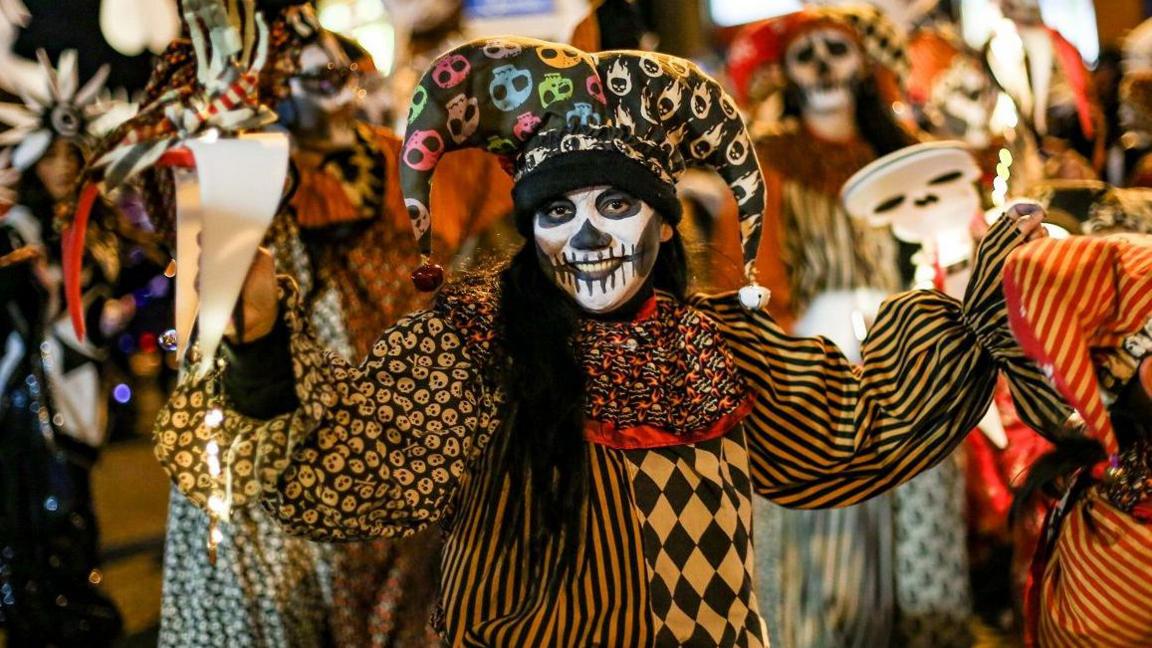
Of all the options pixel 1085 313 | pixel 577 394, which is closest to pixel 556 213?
pixel 577 394

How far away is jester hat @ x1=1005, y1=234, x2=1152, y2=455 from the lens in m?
2.04

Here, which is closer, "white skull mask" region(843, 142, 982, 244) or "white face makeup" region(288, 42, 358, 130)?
"white skull mask" region(843, 142, 982, 244)

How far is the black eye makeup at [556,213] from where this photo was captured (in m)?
2.18

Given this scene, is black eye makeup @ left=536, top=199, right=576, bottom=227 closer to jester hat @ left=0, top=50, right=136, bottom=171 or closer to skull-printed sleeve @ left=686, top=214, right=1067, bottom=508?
skull-printed sleeve @ left=686, top=214, right=1067, bottom=508

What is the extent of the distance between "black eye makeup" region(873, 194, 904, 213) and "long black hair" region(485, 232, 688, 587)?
1.33 meters

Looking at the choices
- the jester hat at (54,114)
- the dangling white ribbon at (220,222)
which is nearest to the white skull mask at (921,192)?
the dangling white ribbon at (220,222)

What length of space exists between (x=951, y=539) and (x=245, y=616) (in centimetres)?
212

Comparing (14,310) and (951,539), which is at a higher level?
(14,310)

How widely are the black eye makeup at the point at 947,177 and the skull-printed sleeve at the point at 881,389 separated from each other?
79 centimetres

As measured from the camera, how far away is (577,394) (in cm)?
214

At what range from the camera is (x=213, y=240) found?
1.87 metres

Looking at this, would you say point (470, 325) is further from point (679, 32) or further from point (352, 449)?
point (679, 32)

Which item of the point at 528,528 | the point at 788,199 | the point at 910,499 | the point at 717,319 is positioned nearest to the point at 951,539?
the point at 910,499

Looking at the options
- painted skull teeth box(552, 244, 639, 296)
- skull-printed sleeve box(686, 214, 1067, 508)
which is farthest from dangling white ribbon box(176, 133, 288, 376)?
skull-printed sleeve box(686, 214, 1067, 508)
